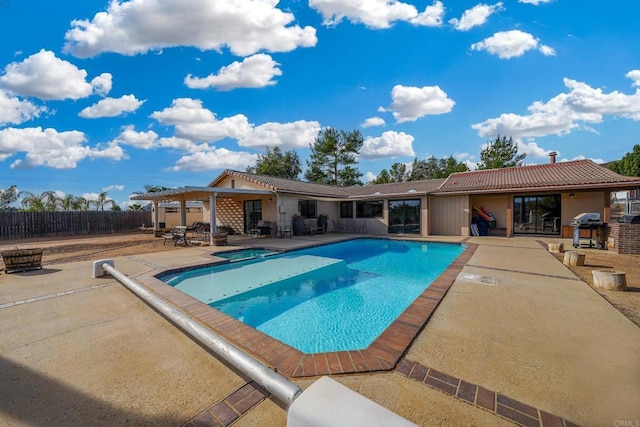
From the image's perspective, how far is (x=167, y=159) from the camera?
29562 millimetres

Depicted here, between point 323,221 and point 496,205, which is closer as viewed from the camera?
point 496,205

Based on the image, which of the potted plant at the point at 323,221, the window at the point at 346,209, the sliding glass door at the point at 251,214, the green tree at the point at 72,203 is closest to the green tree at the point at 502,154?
the window at the point at 346,209

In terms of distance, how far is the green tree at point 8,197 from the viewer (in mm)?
25469

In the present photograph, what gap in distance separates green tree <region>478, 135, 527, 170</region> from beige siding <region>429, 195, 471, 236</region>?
76.7 feet

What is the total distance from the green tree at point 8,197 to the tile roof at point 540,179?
38557 millimetres

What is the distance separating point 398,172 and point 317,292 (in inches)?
1762

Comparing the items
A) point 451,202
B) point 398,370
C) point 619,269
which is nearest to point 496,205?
point 451,202

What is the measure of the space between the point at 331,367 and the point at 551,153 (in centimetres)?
2137

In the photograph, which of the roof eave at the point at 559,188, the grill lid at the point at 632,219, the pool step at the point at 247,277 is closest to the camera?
the pool step at the point at 247,277

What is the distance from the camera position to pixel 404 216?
17.1 m

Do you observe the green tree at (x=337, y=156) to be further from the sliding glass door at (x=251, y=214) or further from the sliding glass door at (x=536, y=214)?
the sliding glass door at (x=536, y=214)

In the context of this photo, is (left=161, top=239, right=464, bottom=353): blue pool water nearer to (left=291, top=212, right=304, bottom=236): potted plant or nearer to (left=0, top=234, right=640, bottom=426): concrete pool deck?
(left=0, top=234, right=640, bottom=426): concrete pool deck

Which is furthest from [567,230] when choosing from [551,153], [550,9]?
[550,9]

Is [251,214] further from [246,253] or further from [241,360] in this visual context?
[241,360]
